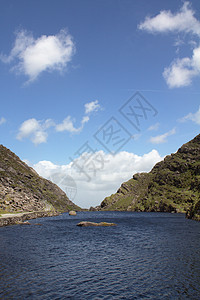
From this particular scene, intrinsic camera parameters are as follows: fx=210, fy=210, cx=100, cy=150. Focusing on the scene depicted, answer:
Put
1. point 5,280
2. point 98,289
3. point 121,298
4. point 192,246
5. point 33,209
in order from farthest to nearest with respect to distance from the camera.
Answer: point 33,209, point 192,246, point 5,280, point 98,289, point 121,298

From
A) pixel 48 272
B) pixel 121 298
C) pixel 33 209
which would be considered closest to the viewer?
pixel 121 298

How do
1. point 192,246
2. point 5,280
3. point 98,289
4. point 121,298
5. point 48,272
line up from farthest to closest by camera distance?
point 192,246 < point 48,272 < point 5,280 < point 98,289 < point 121,298

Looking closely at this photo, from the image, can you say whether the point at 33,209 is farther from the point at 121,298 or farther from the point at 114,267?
the point at 121,298

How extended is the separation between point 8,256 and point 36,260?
5.86 m

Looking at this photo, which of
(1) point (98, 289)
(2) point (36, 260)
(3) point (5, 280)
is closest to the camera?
(1) point (98, 289)

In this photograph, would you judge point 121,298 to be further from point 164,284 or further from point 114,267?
point 114,267

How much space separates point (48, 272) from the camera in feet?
100

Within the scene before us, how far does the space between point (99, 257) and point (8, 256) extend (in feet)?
54.7

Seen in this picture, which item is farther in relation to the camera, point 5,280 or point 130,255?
point 130,255

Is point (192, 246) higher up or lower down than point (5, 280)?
lower down

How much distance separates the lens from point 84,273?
30.6 metres

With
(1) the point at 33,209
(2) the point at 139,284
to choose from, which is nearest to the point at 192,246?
(2) the point at 139,284

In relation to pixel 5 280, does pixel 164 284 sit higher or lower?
lower

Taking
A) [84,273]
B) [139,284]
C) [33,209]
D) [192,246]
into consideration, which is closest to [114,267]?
[84,273]
